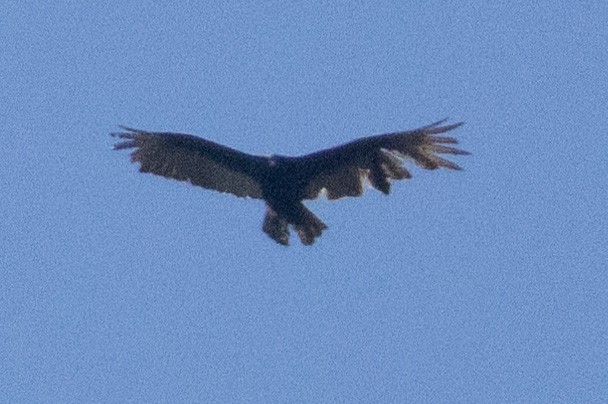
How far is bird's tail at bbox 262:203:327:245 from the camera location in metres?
34.4

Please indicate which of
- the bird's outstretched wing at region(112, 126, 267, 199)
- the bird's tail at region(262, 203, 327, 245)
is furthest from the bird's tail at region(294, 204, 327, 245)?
the bird's outstretched wing at region(112, 126, 267, 199)

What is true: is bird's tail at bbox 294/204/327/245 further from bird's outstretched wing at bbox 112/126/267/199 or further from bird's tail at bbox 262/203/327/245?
bird's outstretched wing at bbox 112/126/267/199

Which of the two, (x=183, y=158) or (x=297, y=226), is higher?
(x=183, y=158)

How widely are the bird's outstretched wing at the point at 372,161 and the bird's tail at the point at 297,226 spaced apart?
0.76 ft

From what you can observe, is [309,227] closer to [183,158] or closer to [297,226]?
[297,226]

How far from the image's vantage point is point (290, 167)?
3450 cm

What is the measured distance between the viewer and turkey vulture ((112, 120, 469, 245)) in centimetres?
3431

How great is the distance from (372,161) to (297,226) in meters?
0.89

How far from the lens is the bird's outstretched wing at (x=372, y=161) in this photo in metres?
34.2

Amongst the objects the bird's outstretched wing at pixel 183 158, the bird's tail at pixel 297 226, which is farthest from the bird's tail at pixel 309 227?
the bird's outstretched wing at pixel 183 158

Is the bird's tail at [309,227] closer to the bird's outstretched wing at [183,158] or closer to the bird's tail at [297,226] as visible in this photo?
the bird's tail at [297,226]

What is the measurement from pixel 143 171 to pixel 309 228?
1664 millimetres

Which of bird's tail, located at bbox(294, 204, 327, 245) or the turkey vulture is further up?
the turkey vulture

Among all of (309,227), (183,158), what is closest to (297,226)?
(309,227)
